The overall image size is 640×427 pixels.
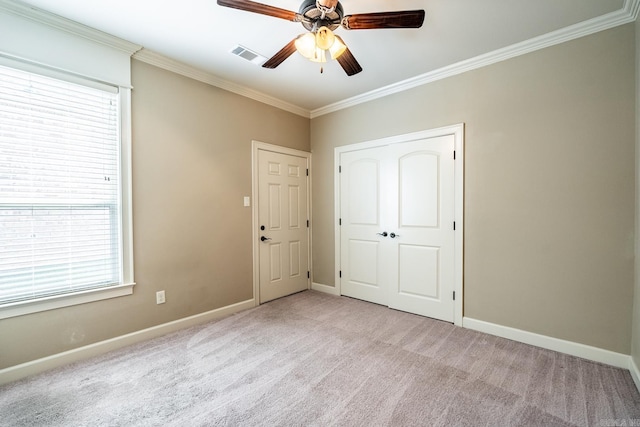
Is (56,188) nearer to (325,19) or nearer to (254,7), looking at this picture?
(254,7)

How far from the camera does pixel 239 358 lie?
7.66ft

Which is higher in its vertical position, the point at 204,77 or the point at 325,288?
the point at 204,77

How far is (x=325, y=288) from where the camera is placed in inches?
163

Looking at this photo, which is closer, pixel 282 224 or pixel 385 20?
pixel 385 20

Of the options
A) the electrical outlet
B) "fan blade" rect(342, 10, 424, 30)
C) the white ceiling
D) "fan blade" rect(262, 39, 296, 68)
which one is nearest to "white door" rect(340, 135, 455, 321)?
the white ceiling

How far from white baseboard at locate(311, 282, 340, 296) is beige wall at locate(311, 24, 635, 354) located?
172 cm

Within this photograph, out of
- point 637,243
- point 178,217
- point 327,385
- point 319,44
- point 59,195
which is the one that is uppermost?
point 319,44

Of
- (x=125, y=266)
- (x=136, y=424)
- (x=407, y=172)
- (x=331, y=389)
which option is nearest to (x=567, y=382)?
(x=331, y=389)

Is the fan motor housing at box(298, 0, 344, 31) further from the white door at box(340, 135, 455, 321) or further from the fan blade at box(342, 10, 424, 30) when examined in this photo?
the white door at box(340, 135, 455, 321)

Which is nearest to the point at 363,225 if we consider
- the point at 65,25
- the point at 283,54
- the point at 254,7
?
the point at 283,54

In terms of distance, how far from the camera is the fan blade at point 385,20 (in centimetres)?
162

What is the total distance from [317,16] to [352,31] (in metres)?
0.66

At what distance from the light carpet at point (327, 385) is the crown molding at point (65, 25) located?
263cm

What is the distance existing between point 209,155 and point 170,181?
0.51m
